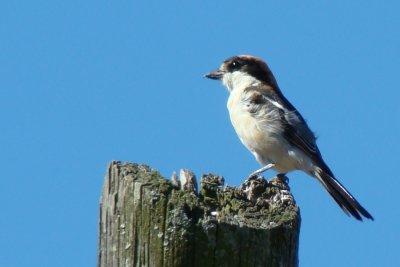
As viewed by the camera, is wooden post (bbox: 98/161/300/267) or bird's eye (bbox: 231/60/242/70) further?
bird's eye (bbox: 231/60/242/70)

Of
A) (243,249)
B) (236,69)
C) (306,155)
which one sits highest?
(236,69)

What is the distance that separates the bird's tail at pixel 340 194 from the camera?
8.39 metres

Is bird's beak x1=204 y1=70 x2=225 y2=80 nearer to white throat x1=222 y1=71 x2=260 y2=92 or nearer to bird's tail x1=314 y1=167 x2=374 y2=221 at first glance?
white throat x1=222 y1=71 x2=260 y2=92

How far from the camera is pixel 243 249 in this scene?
3088 millimetres

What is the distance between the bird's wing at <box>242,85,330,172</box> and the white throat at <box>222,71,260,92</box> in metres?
0.39

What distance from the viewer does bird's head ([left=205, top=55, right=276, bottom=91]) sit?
10617 millimetres

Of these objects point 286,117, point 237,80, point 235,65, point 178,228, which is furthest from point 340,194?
point 178,228

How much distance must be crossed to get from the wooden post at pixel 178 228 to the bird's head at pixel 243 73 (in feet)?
23.3

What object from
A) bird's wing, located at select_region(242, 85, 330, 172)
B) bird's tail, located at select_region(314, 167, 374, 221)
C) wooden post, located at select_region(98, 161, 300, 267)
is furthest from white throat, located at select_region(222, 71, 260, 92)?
wooden post, located at select_region(98, 161, 300, 267)

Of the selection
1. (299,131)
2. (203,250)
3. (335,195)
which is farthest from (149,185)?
(299,131)

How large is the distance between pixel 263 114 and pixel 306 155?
69 cm

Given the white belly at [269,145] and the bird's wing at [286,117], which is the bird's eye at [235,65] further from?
the white belly at [269,145]

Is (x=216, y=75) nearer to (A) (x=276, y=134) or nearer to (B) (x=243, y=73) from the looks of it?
(B) (x=243, y=73)

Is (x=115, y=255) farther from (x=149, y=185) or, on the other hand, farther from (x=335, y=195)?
(x=335, y=195)
